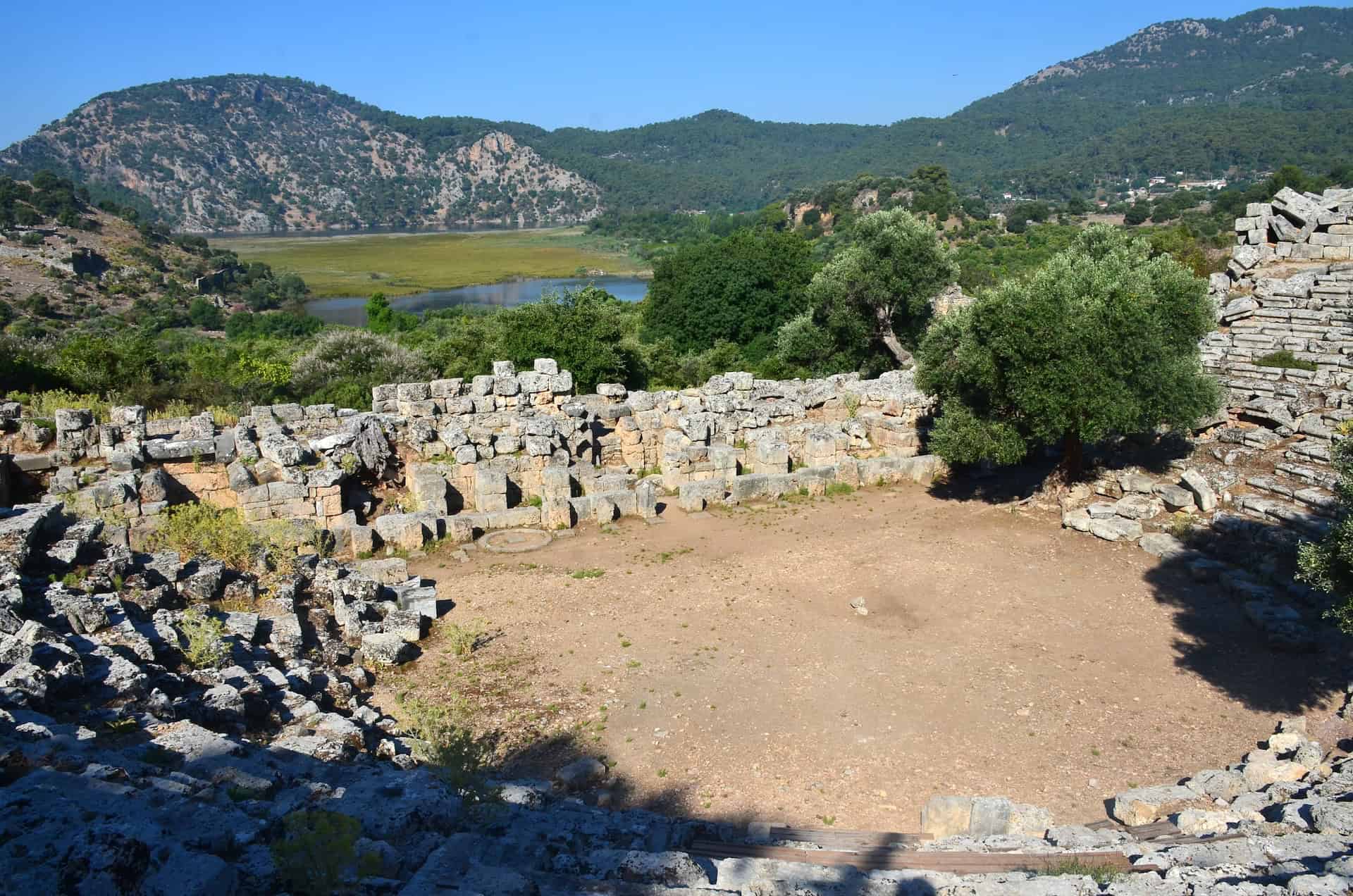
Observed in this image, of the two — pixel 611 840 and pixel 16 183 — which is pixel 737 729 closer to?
pixel 611 840

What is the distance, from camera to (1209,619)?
13062mm

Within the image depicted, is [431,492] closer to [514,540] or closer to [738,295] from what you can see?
[514,540]

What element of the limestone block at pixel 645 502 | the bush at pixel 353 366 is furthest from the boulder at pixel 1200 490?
the bush at pixel 353 366

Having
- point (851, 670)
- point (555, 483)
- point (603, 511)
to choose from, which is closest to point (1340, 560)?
point (851, 670)

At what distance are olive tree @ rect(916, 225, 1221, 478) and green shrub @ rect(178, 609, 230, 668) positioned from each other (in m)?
12.9

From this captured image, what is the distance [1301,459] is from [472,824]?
56.6 ft

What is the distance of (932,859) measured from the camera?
7.45 m

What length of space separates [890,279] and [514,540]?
19891mm

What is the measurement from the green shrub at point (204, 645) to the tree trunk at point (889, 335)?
26.2 m

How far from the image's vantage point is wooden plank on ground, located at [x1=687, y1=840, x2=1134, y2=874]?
7.25 meters

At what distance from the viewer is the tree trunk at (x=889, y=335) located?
3250 cm

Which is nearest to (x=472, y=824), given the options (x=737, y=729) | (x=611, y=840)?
(x=611, y=840)

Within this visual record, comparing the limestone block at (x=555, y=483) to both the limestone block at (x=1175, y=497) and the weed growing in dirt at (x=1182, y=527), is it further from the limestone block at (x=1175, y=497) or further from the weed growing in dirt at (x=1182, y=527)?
the limestone block at (x=1175, y=497)

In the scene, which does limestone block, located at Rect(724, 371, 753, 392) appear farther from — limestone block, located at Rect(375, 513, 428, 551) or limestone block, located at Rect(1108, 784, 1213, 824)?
limestone block, located at Rect(1108, 784, 1213, 824)
